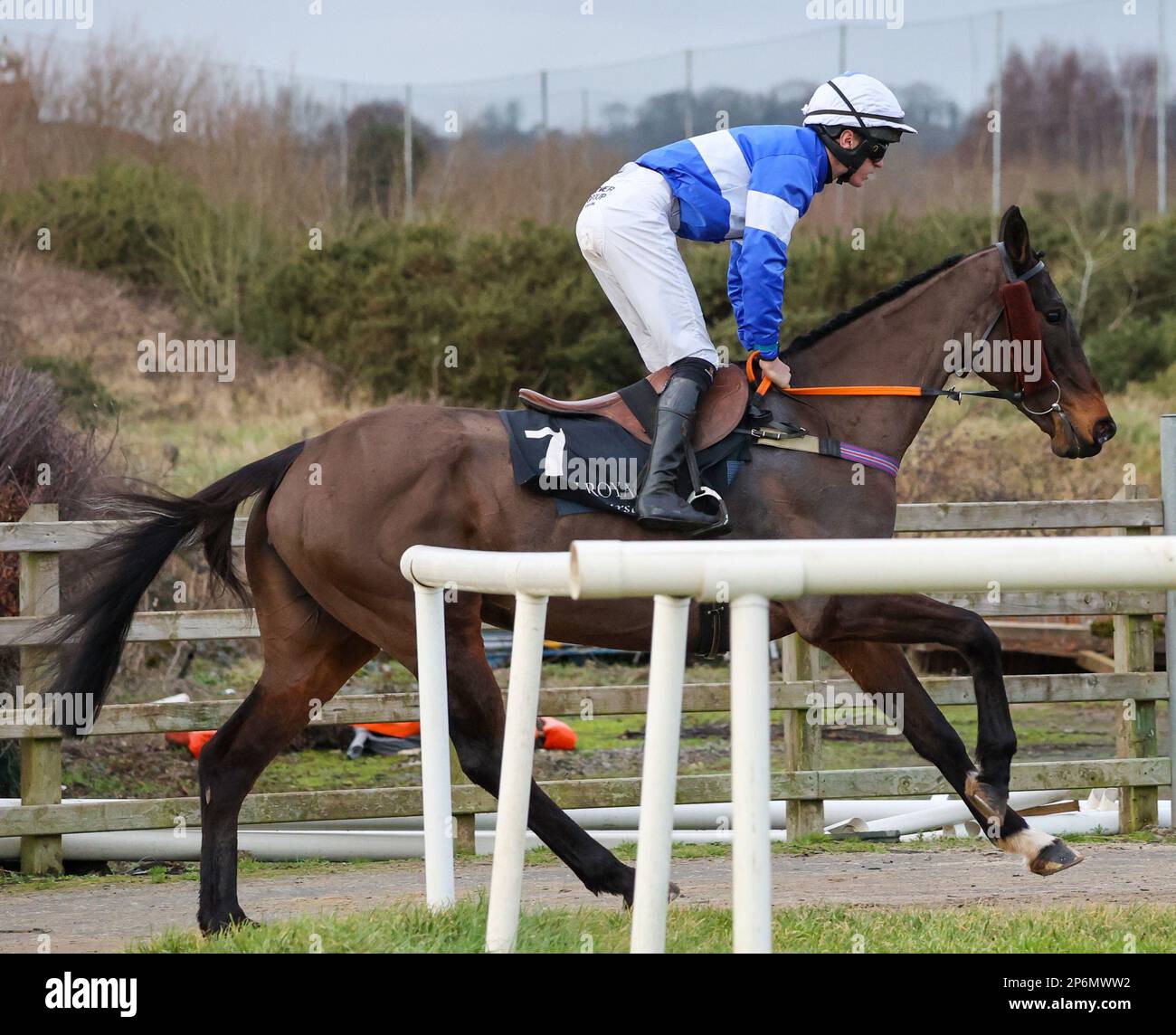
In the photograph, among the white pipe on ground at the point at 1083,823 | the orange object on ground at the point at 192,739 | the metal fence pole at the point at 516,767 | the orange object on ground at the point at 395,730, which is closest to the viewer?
the metal fence pole at the point at 516,767

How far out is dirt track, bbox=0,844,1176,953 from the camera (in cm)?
527

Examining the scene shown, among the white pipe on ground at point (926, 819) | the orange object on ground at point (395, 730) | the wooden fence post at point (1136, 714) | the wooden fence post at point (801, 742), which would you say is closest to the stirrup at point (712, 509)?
the wooden fence post at point (801, 742)

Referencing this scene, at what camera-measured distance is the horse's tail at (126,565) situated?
5.10m

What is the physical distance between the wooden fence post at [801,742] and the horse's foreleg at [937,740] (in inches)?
73.4

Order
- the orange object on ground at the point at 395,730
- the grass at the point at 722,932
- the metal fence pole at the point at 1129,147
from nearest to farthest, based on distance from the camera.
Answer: the grass at the point at 722,932, the orange object on ground at the point at 395,730, the metal fence pole at the point at 1129,147

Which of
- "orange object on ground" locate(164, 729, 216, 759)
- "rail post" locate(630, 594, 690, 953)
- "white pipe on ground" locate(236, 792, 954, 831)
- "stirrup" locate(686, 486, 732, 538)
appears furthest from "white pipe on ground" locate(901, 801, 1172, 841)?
"rail post" locate(630, 594, 690, 953)

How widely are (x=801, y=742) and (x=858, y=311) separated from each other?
238 centimetres

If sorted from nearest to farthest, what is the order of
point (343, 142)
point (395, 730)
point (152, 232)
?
1. point (395, 730)
2. point (152, 232)
3. point (343, 142)

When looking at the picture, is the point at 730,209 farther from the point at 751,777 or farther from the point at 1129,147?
the point at 1129,147

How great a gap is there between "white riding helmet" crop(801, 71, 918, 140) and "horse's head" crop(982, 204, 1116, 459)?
576 mm

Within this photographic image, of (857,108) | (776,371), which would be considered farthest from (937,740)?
(857,108)

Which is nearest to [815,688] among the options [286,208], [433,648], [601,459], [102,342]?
[601,459]

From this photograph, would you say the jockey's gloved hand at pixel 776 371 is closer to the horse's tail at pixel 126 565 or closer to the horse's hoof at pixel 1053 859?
the horse's tail at pixel 126 565

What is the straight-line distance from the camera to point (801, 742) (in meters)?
6.95
